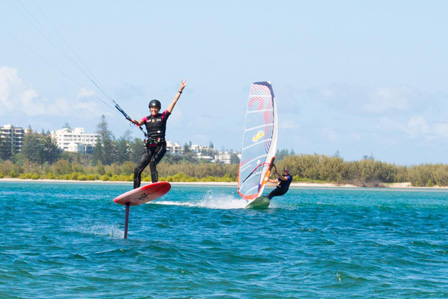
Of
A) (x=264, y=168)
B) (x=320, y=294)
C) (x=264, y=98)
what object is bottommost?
(x=320, y=294)

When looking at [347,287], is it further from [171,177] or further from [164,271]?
[171,177]

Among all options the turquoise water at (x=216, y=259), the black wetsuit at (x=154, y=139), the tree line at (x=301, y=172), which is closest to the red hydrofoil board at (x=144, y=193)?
the black wetsuit at (x=154, y=139)

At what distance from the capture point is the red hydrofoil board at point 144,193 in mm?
13648

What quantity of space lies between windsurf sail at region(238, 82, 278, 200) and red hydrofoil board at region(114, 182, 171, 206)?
15990 millimetres

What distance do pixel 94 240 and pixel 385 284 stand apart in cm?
722

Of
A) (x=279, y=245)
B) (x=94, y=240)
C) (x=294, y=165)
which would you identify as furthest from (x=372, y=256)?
(x=294, y=165)

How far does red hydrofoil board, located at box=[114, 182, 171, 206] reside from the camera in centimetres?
1365

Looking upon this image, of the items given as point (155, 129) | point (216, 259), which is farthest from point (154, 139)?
point (216, 259)

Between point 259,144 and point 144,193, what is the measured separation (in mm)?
17395

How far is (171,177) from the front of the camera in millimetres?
91688

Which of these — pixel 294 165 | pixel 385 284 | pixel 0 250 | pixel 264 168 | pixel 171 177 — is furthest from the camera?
pixel 171 177

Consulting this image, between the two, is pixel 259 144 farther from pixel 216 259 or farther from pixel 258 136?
pixel 216 259

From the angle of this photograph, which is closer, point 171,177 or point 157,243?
point 157,243

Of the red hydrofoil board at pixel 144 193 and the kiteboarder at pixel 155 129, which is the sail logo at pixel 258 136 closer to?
the red hydrofoil board at pixel 144 193
